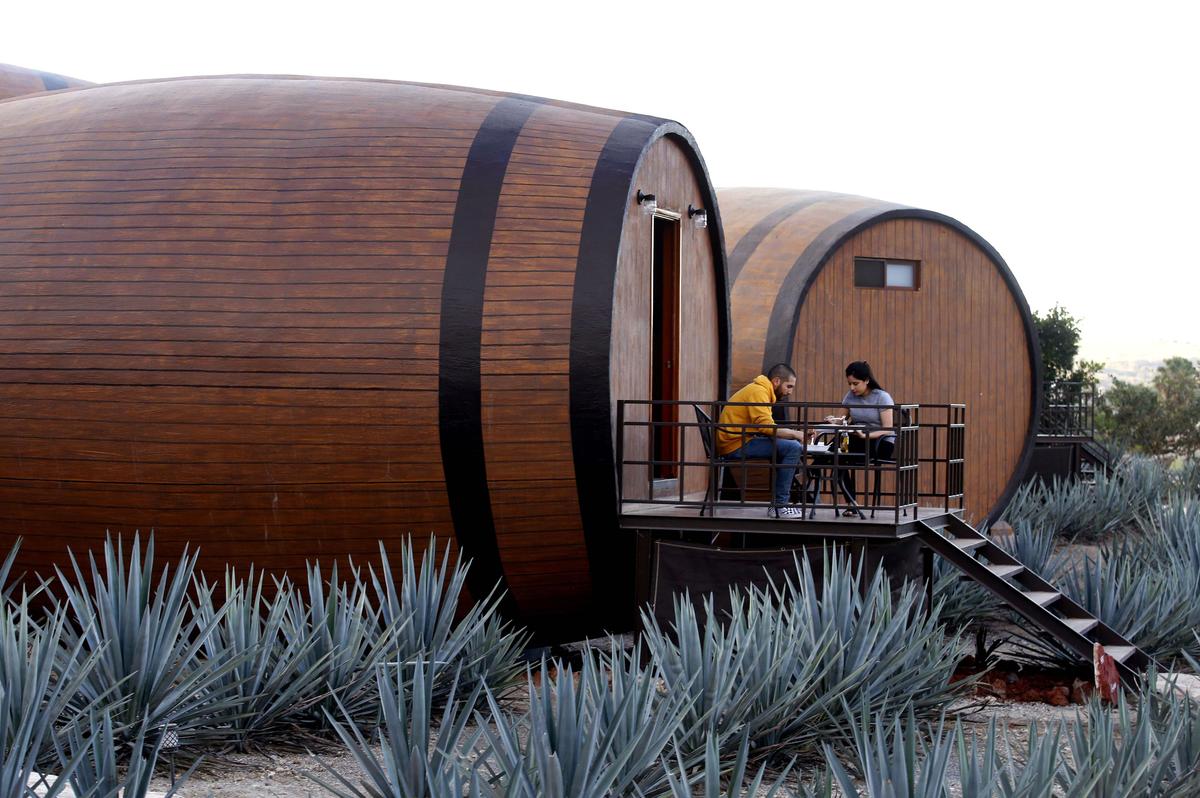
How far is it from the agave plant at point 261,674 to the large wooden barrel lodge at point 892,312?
7.70m

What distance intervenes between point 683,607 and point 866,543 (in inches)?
74.5

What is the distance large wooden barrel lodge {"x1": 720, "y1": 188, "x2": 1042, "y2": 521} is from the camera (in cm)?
1369

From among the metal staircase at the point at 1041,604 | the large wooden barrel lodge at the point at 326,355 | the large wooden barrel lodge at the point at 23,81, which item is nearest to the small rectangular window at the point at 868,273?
the metal staircase at the point at 1041,604

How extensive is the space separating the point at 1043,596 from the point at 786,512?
164 cm

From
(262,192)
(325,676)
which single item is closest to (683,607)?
(325,676)

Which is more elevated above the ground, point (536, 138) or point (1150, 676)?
point (536, 138)

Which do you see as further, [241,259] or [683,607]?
[241,259]

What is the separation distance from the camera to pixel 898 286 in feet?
48.2

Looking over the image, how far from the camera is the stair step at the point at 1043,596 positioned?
8211mm

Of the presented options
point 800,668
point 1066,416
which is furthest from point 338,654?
point 1066,416

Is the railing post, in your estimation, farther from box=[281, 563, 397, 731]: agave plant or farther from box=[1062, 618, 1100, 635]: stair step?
box=[1062, 618, 1100, 635]: stair step

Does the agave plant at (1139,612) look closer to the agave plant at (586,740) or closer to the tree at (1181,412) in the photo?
the agave plant at (586,740)

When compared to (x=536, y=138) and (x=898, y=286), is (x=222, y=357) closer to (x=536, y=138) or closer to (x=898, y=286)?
(x=536, y=138)

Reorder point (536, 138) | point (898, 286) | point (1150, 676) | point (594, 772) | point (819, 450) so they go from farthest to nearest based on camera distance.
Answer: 1. point (898, 286)
2. point (819, 450)
3. point (536, 138)
4. point (1150, 676)
5. point (594, 772)
